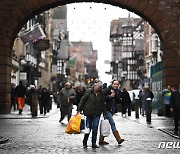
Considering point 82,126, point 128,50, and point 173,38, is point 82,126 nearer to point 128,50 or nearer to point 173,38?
point 173,38

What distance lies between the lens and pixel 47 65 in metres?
103

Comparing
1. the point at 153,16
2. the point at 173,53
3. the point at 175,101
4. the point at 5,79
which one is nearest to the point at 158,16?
the point at 153,16

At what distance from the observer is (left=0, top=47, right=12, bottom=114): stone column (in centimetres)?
3506

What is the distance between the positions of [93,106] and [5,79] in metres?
19.4

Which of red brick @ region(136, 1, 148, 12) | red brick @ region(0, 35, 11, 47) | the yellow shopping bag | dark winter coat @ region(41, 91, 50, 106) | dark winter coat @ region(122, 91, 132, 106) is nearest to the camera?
the yellow shopping bag

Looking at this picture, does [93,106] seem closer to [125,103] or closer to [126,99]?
[125,103]

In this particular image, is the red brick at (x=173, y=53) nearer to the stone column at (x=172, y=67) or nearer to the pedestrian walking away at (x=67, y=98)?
the stone column at (x=172, y=67)

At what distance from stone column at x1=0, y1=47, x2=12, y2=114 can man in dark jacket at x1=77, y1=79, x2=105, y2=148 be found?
1898cm

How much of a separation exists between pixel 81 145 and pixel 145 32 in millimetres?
76206

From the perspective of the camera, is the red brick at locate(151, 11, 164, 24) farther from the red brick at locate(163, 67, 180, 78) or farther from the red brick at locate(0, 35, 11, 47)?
the red brick at locate(0, 35, 11, 47)

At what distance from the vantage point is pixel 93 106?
16562mm

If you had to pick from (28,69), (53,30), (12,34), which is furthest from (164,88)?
(53,30)

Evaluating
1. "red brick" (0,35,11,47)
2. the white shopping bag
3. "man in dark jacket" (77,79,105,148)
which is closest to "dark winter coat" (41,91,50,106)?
"red brick" (0,35,11,47)

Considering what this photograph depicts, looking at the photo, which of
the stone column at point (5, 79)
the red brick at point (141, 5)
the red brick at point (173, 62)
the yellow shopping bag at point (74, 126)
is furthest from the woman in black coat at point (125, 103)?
the yellow shopping bag at point (74, 126)
